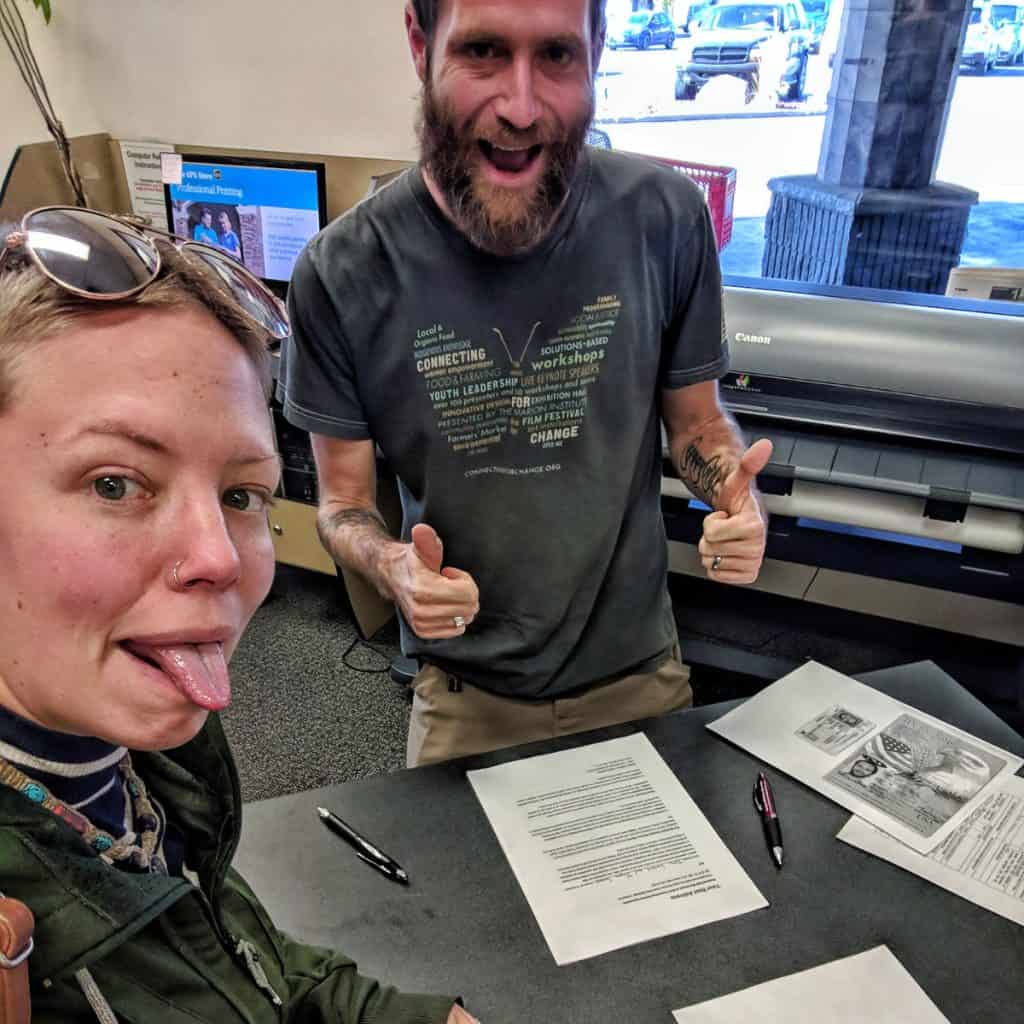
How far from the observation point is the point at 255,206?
2445 millimetres

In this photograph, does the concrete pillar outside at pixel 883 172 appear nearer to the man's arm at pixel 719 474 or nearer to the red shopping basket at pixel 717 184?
the red shopping basket at pixel 717 184

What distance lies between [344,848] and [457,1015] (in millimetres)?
237

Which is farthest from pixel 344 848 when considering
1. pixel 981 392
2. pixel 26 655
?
pixel 981 392

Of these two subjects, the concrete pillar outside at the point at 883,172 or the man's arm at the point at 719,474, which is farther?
the concrete pillar outside at the point at 883,172

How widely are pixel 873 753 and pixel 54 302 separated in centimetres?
→ 95

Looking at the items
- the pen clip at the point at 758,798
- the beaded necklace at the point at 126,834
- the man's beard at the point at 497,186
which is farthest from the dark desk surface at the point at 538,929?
the man's beard at the point at 497,186

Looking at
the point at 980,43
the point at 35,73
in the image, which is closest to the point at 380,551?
the point at 980,43

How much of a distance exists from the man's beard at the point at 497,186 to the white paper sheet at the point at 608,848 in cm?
62

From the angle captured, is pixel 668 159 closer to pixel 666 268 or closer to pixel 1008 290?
pixel 1008 290

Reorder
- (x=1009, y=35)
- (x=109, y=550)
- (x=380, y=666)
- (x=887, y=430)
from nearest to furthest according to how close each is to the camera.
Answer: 1. (x=109, y=550)
2. (x=887, y=430)
3. (x=1009, y=35)
4. (x=380, y=666)

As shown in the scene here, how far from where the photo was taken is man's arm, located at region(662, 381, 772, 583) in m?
1.04

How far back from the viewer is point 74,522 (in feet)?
1.42

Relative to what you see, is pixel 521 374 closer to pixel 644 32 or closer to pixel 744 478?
pixel 744 478

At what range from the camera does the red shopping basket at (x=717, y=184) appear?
229 cm
